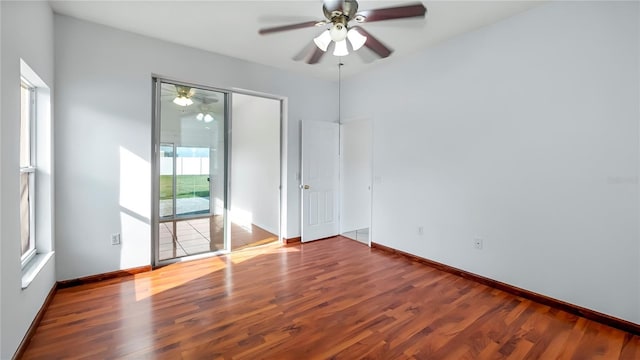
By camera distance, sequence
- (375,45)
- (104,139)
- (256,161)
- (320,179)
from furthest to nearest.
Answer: (256,161)
(320,179)
(104,139)
(375,45)

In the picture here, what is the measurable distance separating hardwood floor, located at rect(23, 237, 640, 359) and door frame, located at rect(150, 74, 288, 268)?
1.61ft

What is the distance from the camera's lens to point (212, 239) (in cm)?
401

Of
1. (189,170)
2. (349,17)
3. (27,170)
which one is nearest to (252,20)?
(349,17)

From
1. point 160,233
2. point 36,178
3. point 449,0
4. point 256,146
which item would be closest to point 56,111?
point 36,178

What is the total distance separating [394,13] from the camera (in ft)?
6.43

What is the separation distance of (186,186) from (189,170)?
0.22m

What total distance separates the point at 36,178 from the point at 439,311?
153 inches

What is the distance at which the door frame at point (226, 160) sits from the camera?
11.2ft

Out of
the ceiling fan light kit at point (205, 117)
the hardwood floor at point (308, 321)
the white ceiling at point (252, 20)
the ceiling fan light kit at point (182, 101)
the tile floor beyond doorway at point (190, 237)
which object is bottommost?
the hardwood floor at point (308, 321)

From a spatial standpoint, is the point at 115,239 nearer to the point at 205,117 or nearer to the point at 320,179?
the point at 205,117

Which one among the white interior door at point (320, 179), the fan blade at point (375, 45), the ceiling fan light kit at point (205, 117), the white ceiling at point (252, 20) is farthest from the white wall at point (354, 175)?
the fan blade at point (375, 45)

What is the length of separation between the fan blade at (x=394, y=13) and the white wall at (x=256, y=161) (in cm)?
291

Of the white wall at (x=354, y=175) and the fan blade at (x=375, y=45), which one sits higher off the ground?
the fan blade at (x=375, y=45)

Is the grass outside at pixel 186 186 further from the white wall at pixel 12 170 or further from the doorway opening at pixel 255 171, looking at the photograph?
the white wall at pixel 12 170
